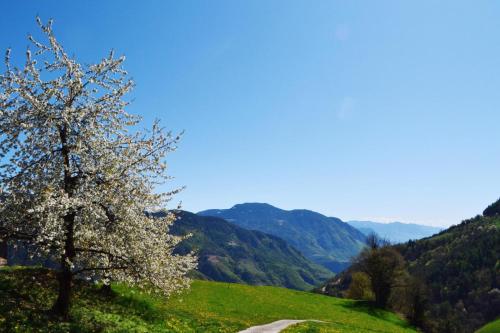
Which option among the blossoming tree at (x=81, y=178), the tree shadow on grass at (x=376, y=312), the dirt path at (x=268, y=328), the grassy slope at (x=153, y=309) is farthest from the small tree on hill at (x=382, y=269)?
the blossoming tree at (x=81, y=178)

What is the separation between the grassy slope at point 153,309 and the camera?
21.8 meters

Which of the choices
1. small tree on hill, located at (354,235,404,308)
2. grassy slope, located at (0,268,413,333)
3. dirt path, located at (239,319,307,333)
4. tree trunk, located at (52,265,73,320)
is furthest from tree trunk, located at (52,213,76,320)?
small tree on hill, located at (354,235,404,308)

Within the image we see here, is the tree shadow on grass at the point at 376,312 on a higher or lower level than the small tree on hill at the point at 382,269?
lower

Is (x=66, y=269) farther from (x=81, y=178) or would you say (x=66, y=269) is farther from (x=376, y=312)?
(x=376, y=312)

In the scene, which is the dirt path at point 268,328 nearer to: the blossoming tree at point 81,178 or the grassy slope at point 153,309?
the grassy slope at point 153,309

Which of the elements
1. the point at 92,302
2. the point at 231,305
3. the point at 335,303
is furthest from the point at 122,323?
the point at 335,303

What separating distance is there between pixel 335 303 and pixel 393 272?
15.8 m

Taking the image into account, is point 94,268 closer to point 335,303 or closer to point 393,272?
point 335,303

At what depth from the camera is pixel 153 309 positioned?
35.0m

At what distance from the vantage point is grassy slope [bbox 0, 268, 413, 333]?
21.8 meters

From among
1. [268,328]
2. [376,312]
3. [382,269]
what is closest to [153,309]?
[268,328]

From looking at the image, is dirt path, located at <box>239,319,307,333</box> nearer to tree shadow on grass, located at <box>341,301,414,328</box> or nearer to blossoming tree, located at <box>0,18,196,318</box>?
blossoming tree, located at <box>0,18,196,318</box>

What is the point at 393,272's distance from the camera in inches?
3187

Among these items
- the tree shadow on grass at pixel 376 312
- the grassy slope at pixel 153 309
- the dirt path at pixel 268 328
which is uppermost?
the grassy slope at pixel 153 309
